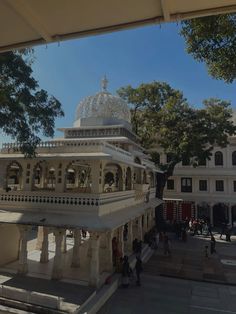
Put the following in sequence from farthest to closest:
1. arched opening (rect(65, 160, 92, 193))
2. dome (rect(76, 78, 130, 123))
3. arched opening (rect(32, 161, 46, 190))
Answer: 1. arched opening (rect(65, 160, 92, 193))
2. dome (rect(76, 78, 130, 123))
3. arched opening (rect(32, 161, 46, 190))

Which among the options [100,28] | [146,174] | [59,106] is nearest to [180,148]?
[146,174]

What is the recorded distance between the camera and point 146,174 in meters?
28.3

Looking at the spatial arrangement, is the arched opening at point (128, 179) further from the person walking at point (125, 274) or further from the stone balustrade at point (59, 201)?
the person walking at point (125, 274)

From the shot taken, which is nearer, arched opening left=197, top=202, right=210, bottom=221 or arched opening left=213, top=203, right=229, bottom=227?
arched opening left=213, top=203, right=229, bottom=227

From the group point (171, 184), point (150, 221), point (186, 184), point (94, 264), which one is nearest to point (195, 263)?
point (94, 264)

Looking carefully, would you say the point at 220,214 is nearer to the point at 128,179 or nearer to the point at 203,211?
the point at 203,211

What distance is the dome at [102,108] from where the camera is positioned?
24.5 m

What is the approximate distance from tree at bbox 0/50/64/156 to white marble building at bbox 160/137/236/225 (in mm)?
25294

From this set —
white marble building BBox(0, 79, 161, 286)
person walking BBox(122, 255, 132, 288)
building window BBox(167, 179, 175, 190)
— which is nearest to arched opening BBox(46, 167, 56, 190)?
white marble building BBox(0, 79, 161, 286)

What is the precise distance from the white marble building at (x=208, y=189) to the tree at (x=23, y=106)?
25.3 meters

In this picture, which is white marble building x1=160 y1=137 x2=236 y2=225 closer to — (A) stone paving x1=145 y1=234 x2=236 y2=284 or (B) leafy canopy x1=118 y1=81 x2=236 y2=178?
(B) leafy canopy x1=118 y1=81 x2=236 y2=178

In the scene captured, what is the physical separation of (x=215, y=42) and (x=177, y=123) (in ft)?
68.2

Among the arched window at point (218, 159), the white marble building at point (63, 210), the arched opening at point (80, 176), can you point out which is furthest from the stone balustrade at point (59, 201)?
the arched window at point (218, 159)

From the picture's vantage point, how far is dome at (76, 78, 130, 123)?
80.5 ft
